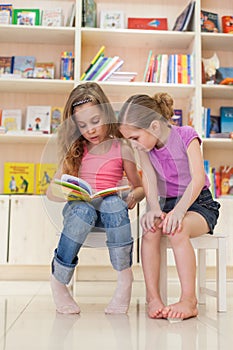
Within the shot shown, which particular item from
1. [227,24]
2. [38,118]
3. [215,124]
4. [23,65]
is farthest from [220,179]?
[23,65]

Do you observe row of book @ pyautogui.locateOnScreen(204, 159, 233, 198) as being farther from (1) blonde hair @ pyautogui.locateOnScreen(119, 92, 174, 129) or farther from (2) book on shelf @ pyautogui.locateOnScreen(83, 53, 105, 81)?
(1) blonde hair @ pyautogui.locateOnScreen(119, 92, 174, 129)

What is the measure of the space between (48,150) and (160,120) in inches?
16.5

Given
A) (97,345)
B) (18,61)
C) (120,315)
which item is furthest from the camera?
(18,61)

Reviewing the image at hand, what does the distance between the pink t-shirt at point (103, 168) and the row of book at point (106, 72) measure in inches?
50.4

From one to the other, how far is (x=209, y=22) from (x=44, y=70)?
1.10 metres

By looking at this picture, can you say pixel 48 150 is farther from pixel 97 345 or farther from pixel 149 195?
pixel 97 345

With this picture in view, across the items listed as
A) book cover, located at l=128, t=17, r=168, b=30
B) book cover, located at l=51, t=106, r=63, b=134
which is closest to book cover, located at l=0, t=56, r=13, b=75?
book cover, located at l=51, t=106, r=63, b=134

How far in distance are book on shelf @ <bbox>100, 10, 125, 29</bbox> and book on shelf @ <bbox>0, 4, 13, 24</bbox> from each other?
0.58 m

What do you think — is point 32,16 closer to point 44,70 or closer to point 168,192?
point 44,70

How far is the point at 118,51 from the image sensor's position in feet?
10.3

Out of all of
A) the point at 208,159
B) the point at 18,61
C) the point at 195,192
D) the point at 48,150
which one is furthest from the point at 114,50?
the point at 195,192

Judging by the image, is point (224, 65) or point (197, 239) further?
point (224, 65)

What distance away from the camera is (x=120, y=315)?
1.45 metres

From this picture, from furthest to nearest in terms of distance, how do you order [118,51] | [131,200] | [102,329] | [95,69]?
[118,51] → [95,69] → [131,200] → [102,329]
